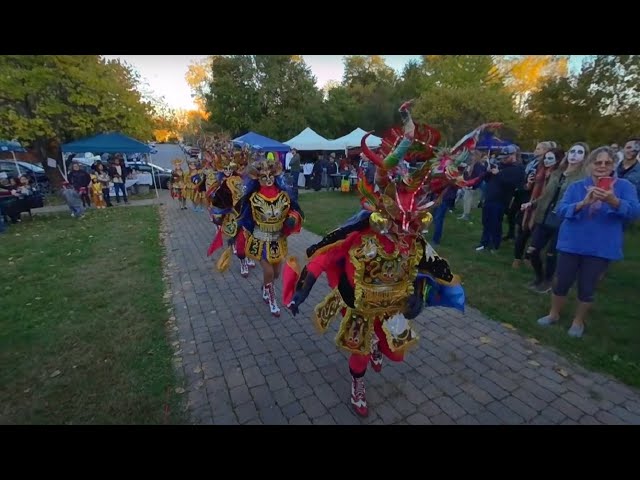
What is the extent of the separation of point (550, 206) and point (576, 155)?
84cm

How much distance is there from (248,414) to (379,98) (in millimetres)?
32945

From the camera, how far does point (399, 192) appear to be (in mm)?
2266

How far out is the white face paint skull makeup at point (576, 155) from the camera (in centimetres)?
460

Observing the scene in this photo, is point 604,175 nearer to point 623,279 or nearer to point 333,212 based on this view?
point 623,279

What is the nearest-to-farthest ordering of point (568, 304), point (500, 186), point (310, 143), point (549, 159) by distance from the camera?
1. point (568, 304)
2. point (549, 159)
3. point (500, 186)
4. point (310, 143)

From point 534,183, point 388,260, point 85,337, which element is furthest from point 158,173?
point 388,260

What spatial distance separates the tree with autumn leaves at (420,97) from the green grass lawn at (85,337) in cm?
2007

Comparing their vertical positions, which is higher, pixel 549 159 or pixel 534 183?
pixel 549 159

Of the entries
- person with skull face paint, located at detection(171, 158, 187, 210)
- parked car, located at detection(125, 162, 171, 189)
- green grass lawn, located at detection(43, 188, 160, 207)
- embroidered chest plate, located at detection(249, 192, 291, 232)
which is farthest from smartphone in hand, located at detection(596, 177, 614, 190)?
parked car, located at detection(125, 162, 171, 189)

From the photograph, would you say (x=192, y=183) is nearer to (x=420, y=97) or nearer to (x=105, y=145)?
(x=105, y=145)

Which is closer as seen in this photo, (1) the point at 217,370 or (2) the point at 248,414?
(2) the point at 248,414

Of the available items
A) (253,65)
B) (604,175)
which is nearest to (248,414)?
(604,175)

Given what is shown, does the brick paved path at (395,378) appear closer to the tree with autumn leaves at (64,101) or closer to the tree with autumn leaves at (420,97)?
the tree with autumn leaves at (64,101)

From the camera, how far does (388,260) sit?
8.37ft
